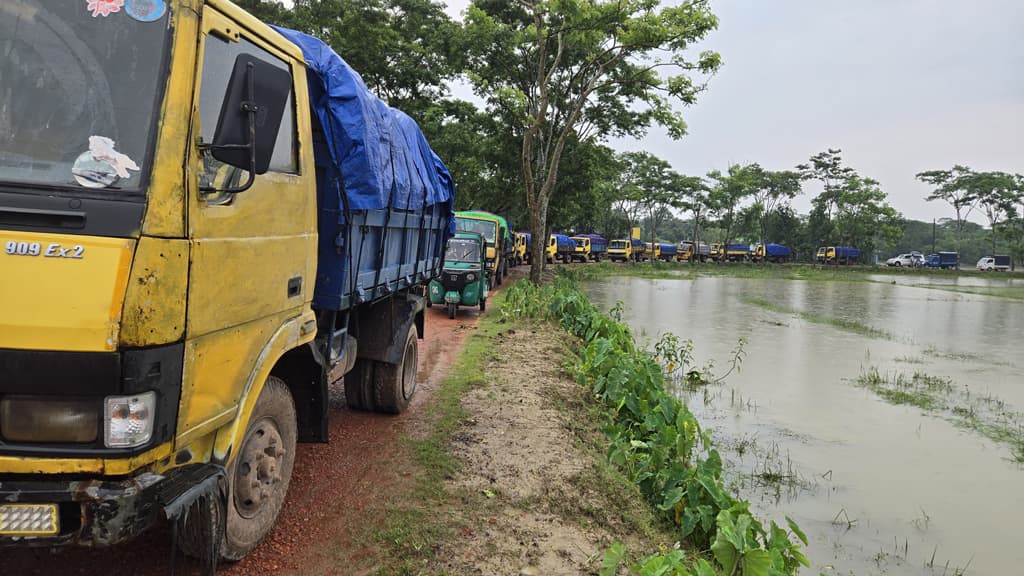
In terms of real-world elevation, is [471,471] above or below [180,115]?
below

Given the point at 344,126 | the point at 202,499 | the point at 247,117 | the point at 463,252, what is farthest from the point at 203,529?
the point at 463,252

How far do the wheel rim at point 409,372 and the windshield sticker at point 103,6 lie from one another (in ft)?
14.3

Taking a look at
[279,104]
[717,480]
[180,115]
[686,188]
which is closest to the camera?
[180,115]

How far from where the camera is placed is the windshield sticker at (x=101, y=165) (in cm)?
232

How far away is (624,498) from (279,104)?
3924 mm

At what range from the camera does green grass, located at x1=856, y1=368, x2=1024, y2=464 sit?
8.80 meters

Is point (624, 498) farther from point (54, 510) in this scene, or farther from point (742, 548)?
point (54, 510)

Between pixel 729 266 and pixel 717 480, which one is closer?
pixel 717 480

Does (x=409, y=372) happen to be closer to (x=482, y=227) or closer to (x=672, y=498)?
(x=672, y=498)

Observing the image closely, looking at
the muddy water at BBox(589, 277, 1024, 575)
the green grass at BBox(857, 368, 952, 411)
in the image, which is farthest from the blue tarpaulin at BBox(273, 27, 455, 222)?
the green grass at BBox(857, 368, 952, 411)

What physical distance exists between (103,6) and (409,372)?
15.8 feet

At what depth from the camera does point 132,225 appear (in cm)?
225

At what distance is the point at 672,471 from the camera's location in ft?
17.7

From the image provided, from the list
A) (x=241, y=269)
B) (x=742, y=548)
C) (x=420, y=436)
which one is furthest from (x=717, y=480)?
(x=241, y=269)
